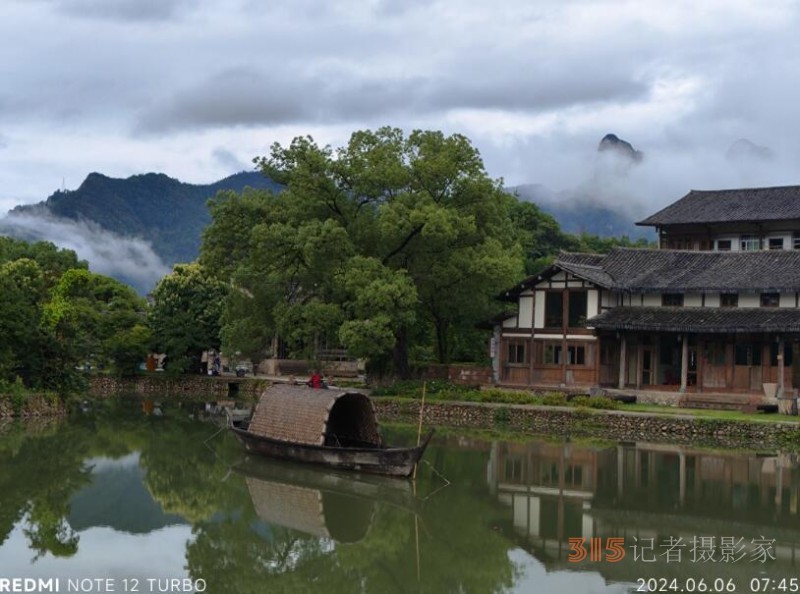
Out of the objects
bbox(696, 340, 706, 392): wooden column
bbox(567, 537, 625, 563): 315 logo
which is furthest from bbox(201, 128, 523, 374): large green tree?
bbox(567, 537, 625, 563): 315 logo

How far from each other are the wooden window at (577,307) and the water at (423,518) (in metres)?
10.9

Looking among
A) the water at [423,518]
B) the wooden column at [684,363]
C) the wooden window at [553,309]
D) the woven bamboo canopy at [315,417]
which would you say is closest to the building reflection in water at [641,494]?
the water at [423,518]

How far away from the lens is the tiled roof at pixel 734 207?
171ft

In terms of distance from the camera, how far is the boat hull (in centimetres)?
2538

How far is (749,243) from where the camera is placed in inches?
2089

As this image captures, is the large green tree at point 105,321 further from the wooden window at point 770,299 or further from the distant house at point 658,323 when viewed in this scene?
the wooden window at point 770,299

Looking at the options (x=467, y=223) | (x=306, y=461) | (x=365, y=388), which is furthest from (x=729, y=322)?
(x=306, y=461)

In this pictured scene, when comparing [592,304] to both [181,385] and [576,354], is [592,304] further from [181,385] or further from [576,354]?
[181,385]

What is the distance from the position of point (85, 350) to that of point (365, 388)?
44.9ft

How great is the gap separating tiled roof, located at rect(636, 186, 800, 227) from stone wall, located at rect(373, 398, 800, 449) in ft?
63.6

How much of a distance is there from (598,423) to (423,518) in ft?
57.8

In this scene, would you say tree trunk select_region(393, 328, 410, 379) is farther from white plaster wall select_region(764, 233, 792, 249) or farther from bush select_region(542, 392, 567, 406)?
white plaster wall select_region(764, 233, 792, 249)

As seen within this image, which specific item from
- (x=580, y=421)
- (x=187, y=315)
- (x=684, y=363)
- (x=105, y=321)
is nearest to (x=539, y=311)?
(x=684, y=363)

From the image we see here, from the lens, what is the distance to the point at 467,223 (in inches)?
1690
